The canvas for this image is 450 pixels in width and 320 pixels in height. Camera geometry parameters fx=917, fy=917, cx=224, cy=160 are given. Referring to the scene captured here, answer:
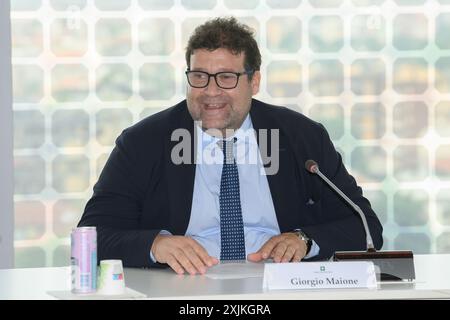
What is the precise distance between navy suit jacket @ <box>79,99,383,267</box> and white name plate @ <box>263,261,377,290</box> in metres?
0.63

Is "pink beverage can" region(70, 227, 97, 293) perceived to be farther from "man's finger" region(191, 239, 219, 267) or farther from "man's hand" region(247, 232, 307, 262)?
"man's hand" region(247, 232, 307, 262)

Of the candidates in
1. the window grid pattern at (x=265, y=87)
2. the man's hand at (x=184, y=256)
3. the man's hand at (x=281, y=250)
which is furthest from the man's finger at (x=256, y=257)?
the window grid pattern at (x=265, y=87)

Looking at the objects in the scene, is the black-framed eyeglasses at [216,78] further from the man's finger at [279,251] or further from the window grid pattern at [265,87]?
the window grid pattern at [265,87]

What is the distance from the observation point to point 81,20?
4.49 meters

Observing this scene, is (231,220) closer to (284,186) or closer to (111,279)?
(284,186)

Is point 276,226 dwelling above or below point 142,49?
below

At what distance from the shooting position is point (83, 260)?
2.54m

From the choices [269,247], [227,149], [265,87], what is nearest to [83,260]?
[269,247]

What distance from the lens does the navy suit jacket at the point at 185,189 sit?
129 inches

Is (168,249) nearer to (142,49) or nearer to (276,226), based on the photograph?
(276,226)

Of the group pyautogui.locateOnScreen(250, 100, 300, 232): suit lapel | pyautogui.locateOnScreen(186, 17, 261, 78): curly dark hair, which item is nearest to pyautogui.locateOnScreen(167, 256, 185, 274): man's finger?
pyautogui.locateOnScreen(250, 100, 300, 232): suit lapel

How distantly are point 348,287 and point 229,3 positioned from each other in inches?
90.9

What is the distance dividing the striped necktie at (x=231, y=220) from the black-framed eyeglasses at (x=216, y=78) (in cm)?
34
